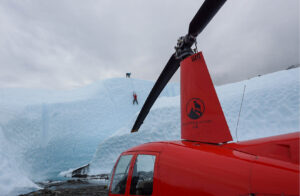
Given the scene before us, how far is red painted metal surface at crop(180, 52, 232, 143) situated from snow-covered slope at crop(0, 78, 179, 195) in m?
13.1

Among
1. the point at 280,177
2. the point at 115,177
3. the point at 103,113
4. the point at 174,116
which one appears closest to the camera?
the point at 280,177

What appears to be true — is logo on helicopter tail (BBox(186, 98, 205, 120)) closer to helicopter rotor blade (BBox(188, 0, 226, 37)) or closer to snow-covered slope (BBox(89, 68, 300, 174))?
helicopter rotor blade (BBox(188, 0, 226, 37))

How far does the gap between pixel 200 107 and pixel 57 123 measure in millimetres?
15553

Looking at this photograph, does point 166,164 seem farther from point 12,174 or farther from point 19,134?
point 19,134

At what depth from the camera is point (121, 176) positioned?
263cm

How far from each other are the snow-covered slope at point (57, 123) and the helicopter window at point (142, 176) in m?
12.6

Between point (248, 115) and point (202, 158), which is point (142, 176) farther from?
point (248, 115)

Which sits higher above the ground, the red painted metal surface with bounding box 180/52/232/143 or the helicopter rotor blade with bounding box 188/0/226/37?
the helicopter rotor blade with bounding box 188/0/226/37

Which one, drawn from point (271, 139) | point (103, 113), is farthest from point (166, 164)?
point (103, 113)

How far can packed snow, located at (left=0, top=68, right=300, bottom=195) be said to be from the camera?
849 cm

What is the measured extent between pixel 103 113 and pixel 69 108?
3193 mm

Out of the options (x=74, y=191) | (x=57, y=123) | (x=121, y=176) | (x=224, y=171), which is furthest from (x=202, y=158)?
(x=57, y=123)

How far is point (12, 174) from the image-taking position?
7656mm

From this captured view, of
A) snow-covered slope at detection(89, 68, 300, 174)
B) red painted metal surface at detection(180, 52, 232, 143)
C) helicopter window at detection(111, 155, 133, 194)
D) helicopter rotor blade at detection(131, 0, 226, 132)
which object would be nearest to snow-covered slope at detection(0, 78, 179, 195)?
snow-covered slope at detection(89, 68, 300, 174)
